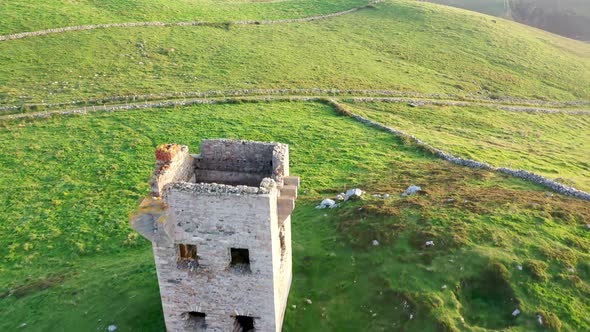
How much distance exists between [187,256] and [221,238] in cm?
244

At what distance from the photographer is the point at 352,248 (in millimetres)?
20578

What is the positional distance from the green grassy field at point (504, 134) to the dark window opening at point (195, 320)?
22.4 m

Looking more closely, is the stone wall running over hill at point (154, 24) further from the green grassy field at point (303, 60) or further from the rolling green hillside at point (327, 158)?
the green grassy field at point (303, 60)

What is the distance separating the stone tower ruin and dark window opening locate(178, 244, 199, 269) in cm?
3

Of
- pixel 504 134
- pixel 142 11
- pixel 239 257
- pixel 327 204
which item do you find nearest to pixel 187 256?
pixel 239 257

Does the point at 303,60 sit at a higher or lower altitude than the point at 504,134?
higher

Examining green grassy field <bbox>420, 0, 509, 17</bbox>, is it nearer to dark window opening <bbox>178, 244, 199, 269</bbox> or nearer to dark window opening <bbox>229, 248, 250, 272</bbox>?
dark window opening <bbox>229, 248, 250, 272</bbox>

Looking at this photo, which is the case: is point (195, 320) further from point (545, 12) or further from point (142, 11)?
point (545, 12)

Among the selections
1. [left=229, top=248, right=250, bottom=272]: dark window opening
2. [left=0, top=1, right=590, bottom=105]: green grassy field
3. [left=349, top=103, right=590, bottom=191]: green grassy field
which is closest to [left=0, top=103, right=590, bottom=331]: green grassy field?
[left=229, top=248, right=250, bottom=272]: dark window opening

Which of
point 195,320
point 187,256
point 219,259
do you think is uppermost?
point 219,259

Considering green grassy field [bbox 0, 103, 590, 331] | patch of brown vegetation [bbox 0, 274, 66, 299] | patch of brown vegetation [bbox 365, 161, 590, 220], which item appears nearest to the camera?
green grassy field [bbox 0, 103, 590, 331]

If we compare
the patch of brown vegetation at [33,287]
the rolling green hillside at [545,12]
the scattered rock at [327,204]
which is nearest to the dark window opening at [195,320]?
the patch of brown vegetation at [33,287]

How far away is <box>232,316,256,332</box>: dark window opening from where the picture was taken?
16850 millimetres

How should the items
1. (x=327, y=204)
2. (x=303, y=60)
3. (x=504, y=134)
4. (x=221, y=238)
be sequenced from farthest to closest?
(x=303, y=60) → (x=504, y=134) → (x=327, y=204) → (x=221, y=238)
